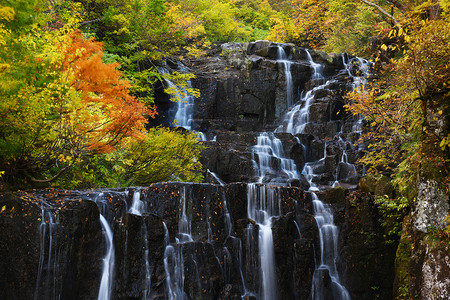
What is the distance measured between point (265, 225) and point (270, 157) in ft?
23.1

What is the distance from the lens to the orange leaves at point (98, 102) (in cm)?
782

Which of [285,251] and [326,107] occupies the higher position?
[326,107]

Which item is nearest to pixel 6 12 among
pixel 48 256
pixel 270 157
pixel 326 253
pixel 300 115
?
Result: pixel 48 256

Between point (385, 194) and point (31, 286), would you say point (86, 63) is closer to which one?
point (31, 286)

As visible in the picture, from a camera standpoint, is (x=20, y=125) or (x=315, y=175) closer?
(x=20, y=125)

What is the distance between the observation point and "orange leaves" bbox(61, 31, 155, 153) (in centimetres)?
782

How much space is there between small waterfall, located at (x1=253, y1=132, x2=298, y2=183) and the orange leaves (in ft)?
25.1

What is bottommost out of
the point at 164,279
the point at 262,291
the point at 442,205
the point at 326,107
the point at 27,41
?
the point at 262,291

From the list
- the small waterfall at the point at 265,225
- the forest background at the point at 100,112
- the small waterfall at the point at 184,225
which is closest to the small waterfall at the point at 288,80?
the forest background at the point at 100,112

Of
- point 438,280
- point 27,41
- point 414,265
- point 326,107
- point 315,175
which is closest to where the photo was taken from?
point 438,280

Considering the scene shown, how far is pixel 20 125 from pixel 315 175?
13.4 metres

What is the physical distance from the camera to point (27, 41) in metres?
7.80

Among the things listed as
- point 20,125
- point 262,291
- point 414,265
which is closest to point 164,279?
point 262,291

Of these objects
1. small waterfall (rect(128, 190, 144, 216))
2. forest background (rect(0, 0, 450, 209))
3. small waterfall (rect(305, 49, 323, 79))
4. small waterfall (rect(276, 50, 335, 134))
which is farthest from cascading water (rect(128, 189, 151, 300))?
small waterfall (rect(305, 49, 323, 79))
